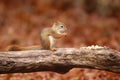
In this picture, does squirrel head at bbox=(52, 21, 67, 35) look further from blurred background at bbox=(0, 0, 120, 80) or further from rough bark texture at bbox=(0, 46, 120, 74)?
blurred background at bbox=(0, 0, 120, 80)

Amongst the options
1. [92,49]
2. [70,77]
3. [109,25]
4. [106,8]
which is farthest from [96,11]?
[92,49]

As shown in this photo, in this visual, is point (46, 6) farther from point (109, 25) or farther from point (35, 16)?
point (109, 25)

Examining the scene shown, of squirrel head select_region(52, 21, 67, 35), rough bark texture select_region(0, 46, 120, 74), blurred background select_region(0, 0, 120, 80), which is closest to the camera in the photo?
rough bark texture select_region(0, 46, 120, 74)

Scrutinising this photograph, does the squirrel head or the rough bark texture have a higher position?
the squirrel head

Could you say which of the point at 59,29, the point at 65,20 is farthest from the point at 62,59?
the point at 65,20

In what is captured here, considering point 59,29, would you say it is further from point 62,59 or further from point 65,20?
point 65,20

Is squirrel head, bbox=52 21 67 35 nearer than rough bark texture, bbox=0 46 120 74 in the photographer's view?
No

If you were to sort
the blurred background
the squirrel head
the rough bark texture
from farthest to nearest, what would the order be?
the blurred background
the squirrel head
the rough bark texture

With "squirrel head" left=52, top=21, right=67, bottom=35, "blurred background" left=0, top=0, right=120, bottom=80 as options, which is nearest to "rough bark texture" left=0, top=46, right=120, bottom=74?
"squirrel head" left=52, top=21, right=67, bottom=35
